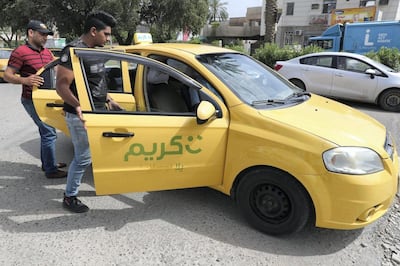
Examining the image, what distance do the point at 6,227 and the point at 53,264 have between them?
0.80m

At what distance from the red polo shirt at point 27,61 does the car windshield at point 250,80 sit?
1.89m

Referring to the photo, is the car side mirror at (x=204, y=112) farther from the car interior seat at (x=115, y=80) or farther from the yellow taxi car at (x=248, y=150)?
the car interior seat at (x=115, y=80)

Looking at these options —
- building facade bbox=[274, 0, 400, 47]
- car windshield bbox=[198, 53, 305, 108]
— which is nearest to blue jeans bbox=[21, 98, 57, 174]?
car windshield bbox=[198, 53, 305, 108]

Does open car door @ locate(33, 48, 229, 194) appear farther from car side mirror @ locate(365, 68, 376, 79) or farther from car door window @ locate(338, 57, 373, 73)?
car door window @ locate(338, 57, 373, 73)

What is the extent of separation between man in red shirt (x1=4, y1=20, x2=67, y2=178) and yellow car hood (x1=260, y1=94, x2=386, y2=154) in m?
2.56

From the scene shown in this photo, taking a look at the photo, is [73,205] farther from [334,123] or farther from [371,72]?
[371,72]

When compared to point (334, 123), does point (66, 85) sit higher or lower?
higher

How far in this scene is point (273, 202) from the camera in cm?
288

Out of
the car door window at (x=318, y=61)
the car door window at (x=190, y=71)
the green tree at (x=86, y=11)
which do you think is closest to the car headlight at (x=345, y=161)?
the car door window at (x=190, y=71)

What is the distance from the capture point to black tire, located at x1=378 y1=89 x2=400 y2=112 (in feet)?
27.2

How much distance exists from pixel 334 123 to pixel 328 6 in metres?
41.4

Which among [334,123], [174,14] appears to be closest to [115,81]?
[334,123]

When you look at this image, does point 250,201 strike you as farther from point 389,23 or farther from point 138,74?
point 389,23

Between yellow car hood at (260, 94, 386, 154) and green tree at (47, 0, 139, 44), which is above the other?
green tree at (47, 0, 139, 44)
